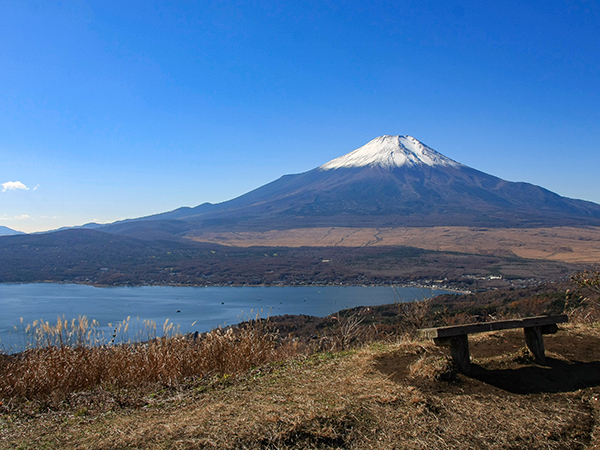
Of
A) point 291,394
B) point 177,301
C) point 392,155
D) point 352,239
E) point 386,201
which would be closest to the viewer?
point 291,394

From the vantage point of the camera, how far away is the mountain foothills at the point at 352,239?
4903 cm

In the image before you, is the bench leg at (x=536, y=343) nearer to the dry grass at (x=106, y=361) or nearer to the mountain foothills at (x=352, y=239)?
the dry grass at (x=106, y=361)

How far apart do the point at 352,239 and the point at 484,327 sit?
2876 inches

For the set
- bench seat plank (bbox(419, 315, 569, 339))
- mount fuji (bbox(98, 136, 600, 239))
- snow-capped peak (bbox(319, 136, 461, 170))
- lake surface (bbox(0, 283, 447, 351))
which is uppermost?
snow-capped peak (bbox(319, 136, 461, 170))

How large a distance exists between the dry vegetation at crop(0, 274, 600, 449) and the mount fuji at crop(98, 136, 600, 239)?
83278mm

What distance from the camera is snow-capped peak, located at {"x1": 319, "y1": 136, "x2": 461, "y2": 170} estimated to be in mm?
148000

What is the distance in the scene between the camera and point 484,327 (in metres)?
4.09

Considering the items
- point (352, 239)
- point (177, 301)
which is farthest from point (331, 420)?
point (352, 239)

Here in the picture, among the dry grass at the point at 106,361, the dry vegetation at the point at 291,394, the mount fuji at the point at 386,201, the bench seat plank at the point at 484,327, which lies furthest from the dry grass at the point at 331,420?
the mount fuji at the point at 386,201

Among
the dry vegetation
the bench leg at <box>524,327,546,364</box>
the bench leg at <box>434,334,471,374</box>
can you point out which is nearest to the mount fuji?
the bench leg at <box>524,327,546,364</box>

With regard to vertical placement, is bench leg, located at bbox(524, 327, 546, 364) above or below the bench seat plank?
below

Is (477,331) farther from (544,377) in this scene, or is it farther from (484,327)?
(544,377)

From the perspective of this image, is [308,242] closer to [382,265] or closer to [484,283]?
[382,265]

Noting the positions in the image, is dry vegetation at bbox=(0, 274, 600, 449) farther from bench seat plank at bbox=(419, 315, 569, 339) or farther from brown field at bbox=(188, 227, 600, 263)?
brown field at bbox=(188, 227, 600, 263)
